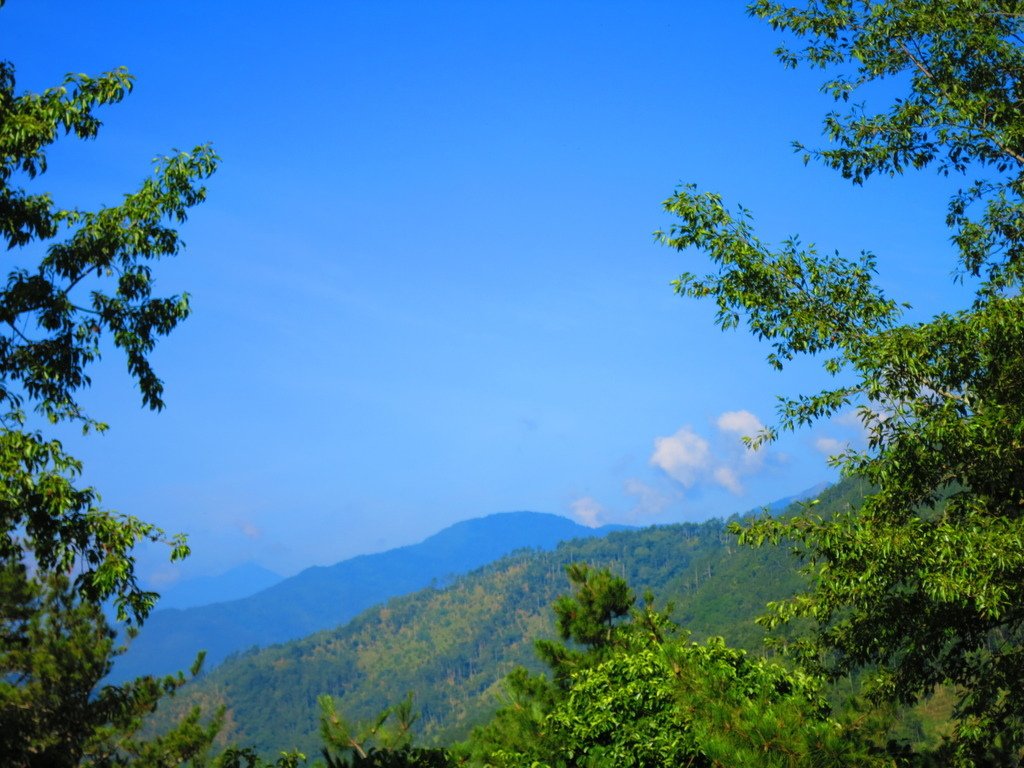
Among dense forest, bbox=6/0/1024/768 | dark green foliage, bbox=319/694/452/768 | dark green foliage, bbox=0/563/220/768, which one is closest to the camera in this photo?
dense forest, bbox=6/0/1024/768

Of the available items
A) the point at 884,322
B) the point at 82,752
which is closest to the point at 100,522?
the point at 82,752

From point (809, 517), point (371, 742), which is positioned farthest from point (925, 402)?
point (371, 742)

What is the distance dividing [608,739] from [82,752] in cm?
691

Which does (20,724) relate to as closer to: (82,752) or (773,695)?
(82,752)

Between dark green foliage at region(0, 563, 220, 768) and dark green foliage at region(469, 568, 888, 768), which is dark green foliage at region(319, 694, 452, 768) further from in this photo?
dark green foliage at region(0, 563, 220, 768)

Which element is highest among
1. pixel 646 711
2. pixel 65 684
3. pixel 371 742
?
pixel 65 684

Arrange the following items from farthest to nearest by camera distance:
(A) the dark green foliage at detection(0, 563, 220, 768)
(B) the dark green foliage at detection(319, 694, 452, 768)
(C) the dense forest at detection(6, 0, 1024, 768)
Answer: (A) the dark green foliage at detection(0, 563, 220, 768)
(B) the dark green foliage at detection(319, 694, 452, 768)
(C) the dense forest at detection(6, 0, 1024, 768)

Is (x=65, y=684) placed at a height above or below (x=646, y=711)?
above

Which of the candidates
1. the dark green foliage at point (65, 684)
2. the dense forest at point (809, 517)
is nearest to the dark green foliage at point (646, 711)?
the dense forest at point (809, 517)

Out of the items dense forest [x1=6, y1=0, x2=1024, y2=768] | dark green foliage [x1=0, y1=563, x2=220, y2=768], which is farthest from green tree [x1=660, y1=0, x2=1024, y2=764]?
dark green foliage [x1=0, y1=563, x2=220, y2=768]

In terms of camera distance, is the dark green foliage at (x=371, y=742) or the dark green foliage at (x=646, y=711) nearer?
the dark green foliage at (x=646, y=711)

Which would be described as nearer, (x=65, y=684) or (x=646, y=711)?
(x=646, y=711)

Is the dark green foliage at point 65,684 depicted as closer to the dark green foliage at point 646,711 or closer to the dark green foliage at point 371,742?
the dark green foliage at point 371,742

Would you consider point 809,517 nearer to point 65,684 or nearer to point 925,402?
point 925,402
